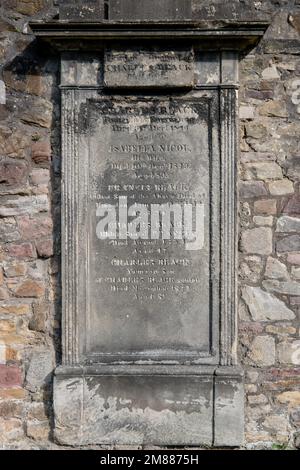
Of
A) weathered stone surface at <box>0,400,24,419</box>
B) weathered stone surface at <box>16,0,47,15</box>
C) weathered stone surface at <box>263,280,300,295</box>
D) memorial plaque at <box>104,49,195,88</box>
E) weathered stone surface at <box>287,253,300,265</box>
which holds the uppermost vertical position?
weathered stone surface at <box>16,0,47,15</box>

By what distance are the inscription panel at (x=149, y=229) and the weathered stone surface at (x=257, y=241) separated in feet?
0.88

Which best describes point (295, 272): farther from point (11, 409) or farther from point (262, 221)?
point (11, 409)

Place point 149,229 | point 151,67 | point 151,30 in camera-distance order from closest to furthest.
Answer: point 151,30
point 151,67
point 149,229

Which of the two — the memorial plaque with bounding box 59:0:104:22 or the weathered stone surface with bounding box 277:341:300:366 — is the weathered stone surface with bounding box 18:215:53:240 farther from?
the weathered stone surface with bounding box 277:341:300:366

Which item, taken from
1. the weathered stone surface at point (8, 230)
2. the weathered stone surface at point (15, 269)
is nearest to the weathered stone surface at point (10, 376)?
the weathered stone surface at point (15, 269)

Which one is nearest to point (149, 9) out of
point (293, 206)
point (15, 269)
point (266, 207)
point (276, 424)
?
point (266, 207)

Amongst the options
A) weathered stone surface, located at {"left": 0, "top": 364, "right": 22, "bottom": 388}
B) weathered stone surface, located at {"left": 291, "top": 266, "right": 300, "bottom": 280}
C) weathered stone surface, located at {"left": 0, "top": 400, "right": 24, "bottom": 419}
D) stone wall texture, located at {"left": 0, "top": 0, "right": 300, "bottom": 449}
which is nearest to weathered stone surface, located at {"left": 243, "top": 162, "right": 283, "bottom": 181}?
stone wall texture, located at {"left": 0, "top": 0, "right": 300, "bottom": 449}

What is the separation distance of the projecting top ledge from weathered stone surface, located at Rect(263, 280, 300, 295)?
167 cm

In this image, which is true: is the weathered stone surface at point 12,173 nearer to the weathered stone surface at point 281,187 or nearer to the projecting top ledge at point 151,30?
the projecting top ledge at point 151,30

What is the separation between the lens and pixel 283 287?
12.1ft

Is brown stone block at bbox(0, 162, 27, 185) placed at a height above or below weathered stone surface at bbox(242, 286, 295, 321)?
above

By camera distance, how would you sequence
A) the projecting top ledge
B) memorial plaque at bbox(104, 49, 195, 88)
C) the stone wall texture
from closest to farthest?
the projecting top ledge, memorial plaque at bbox(104, 49, 195, 88), the stone wall texture

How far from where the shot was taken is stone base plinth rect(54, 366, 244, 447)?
142 inches

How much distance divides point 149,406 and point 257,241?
1364 mm
